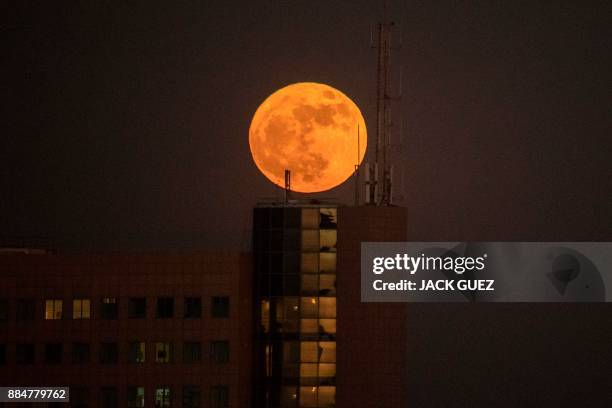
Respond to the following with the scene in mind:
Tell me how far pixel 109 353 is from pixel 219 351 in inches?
350

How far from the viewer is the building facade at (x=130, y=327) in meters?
75.8

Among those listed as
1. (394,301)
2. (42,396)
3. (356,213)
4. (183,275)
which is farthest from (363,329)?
(42,396)

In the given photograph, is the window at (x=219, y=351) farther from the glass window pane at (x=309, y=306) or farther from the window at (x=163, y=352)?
the glass window pane at (x=309, y=306)

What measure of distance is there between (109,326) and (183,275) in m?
7.18

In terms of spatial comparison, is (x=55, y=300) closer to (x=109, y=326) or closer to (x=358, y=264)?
(x=109, y=326)

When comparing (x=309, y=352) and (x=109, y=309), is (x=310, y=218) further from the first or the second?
(x=109, y=309)

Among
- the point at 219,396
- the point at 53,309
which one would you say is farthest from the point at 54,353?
the point at 219,396

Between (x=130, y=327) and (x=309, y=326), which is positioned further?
(x=130, y=327)

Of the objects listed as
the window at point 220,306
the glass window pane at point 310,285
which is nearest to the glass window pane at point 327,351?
the glass window pane at point 310,285

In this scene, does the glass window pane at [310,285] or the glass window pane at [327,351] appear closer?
the glass window pane at [327,351]

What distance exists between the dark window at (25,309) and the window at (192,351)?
12.6m

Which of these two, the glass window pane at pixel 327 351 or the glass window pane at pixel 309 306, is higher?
the glass window pane at pixel 309 306

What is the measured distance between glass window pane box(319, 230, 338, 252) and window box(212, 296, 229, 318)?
8.39 m

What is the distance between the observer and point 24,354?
256 feet
